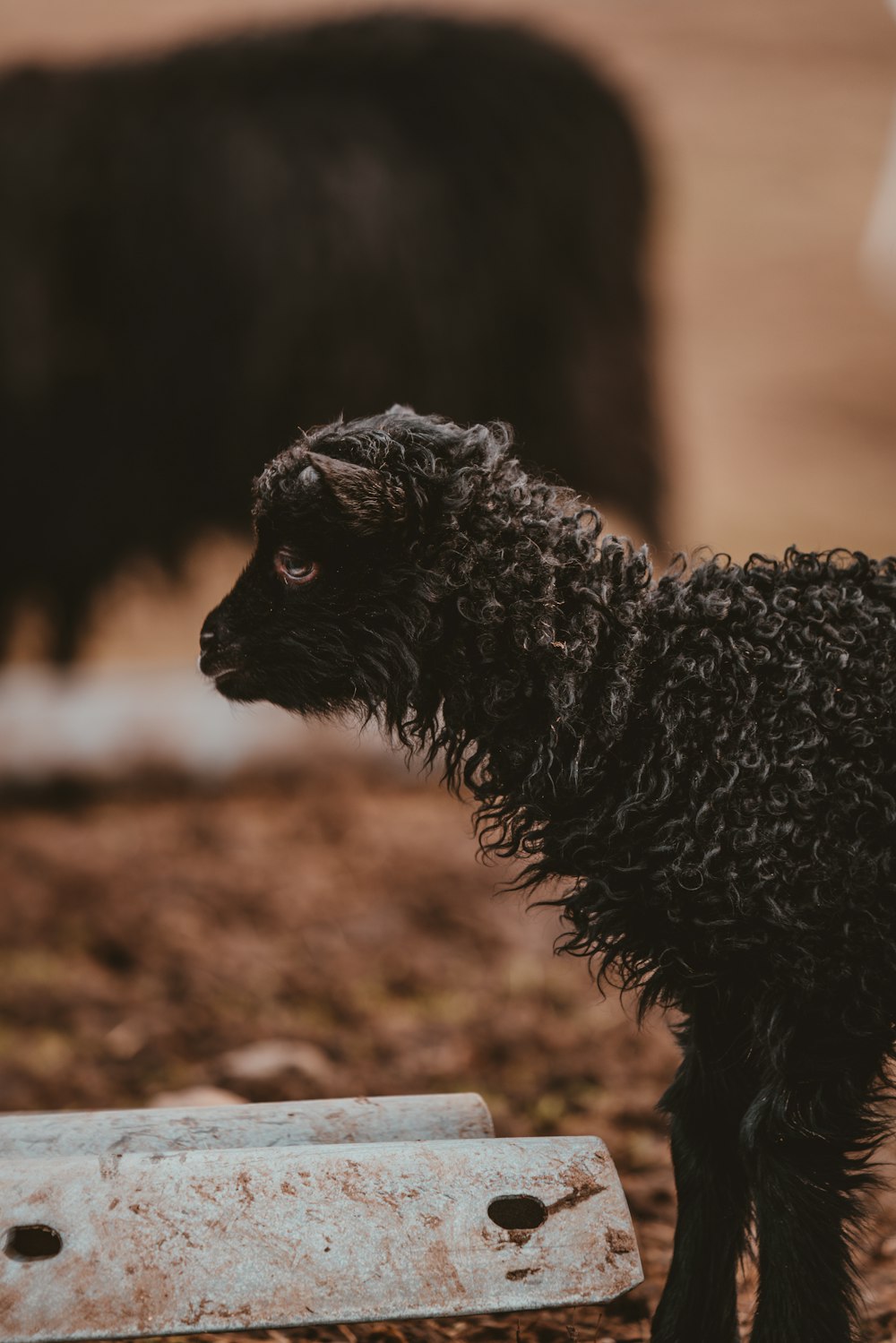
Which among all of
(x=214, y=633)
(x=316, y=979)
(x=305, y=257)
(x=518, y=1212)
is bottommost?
(x=316, y=979)

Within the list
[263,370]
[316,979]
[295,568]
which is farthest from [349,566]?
[263,370]

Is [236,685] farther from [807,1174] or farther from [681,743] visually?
[807,1174]

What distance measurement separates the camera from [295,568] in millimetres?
3123

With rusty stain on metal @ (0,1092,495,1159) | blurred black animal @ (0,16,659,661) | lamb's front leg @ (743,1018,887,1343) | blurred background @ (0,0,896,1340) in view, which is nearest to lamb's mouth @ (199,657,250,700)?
rusty stain on metal @ (0,1092,495,1159)

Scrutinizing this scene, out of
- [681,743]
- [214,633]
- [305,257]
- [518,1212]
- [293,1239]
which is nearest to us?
[293,1239]

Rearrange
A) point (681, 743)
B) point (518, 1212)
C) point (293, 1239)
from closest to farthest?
point (293, 1239), point (518, 1212), point (681, 743)

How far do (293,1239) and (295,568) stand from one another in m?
1.46

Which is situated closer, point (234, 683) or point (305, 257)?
point (234, 683)

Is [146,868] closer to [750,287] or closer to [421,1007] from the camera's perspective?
[421,1007]

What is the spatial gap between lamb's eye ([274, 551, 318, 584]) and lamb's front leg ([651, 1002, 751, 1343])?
1340mm

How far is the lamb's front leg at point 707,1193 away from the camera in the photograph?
9.83 feet

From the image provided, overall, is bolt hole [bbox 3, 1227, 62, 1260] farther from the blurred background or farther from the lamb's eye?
the blurred background

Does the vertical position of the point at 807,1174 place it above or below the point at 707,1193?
above

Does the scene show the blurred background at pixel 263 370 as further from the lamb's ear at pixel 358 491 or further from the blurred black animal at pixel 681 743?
the lamb's ear at pixel 358 491
